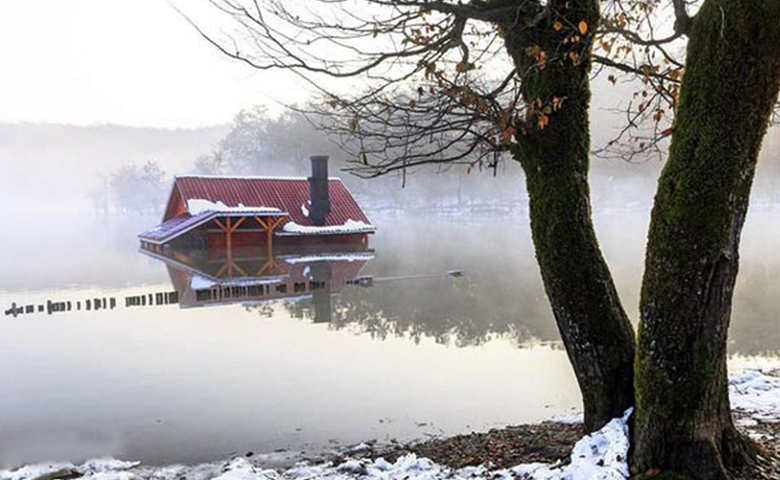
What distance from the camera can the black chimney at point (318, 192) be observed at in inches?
1052

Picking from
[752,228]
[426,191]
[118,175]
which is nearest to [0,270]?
[752,228]

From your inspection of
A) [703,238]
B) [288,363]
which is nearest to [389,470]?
[703,238]

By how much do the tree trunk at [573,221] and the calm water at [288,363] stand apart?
8.50 feet

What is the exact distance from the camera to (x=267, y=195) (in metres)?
27.6

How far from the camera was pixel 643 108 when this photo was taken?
3.94m

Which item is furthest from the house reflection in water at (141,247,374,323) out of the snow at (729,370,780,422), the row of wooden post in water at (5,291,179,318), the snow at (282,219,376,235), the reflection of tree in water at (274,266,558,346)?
the snow at (729,370,780,422)

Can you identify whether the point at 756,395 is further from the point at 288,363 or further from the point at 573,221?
the point at 288,363

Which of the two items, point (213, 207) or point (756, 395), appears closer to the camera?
point (756, 395)

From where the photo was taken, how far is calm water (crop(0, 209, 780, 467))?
19.6 feet

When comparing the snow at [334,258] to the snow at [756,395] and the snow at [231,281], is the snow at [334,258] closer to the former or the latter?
the snow at [231,281]

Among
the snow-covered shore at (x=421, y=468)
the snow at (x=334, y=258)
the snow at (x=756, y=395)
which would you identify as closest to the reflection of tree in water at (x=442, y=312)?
the snow at (x=756, y=395)

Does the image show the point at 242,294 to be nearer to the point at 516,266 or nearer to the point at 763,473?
the point at 516,266

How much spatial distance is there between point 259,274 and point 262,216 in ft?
25.2

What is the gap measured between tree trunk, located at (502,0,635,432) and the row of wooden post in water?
1166 cm
